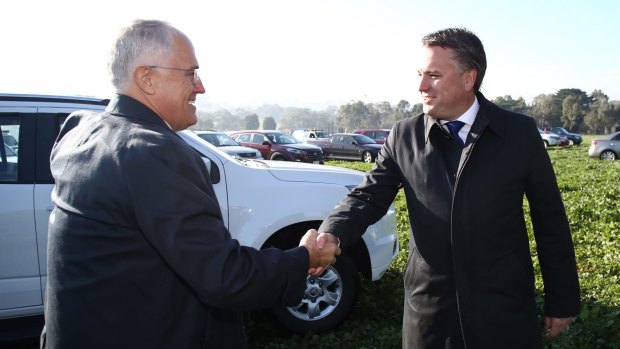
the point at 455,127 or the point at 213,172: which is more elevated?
the point at 455,127

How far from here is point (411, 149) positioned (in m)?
2.31

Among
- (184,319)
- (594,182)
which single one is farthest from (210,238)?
(594,182)

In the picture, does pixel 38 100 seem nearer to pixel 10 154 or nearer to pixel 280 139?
pixel 10 154

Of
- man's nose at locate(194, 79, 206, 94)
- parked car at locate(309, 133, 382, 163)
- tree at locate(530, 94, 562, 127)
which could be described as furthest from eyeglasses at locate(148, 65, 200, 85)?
tree at locate(530, 94, 562, 127)

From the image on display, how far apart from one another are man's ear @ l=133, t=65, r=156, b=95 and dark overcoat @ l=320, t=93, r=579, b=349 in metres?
1.20

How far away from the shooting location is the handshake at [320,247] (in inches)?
78.7

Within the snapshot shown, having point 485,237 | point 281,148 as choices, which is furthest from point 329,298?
point 281,148

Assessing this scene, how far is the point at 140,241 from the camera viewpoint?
1481mm

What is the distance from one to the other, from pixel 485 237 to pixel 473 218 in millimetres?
100

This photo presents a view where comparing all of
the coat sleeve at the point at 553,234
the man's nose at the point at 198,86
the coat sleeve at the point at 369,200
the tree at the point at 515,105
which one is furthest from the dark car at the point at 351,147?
the tree at the point at 515,105

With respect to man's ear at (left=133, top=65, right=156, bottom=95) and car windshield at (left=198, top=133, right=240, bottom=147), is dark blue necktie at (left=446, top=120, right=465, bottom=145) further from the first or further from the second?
car windshield at (left=198, top=133, right=240, bottom=147)

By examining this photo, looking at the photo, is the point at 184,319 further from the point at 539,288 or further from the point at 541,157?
the point at 539,288

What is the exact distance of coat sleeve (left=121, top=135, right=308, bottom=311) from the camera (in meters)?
1.41

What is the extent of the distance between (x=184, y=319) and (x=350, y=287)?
8.62 feet
